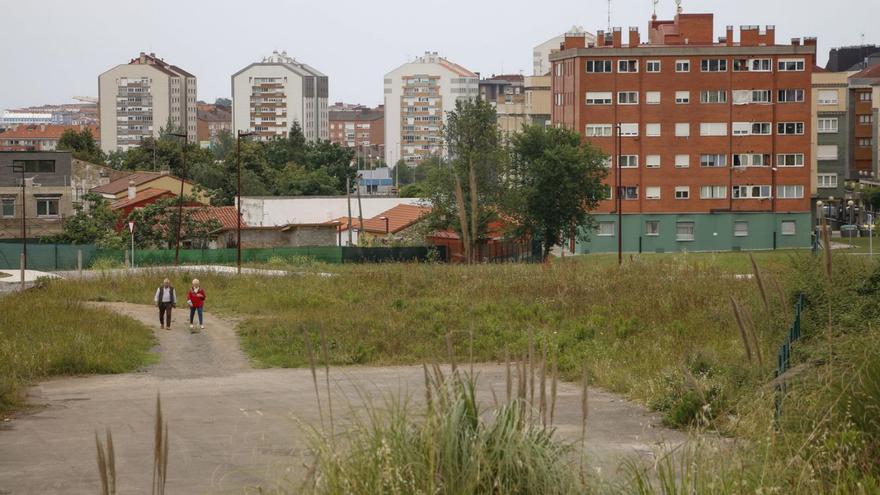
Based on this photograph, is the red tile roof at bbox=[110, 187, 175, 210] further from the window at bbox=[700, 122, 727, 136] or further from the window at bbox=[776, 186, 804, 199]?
the window at bbox=[776, 186, 804, 199]

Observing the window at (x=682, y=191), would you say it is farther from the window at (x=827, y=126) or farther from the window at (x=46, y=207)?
the window at (x=46, y=207)

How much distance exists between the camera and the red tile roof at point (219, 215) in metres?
62.0

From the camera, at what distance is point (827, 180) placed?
280 feet

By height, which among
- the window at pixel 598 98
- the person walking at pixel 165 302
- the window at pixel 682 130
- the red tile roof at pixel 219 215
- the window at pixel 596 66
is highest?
the window at pixel 596 66

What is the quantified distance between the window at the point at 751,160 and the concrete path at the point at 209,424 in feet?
163

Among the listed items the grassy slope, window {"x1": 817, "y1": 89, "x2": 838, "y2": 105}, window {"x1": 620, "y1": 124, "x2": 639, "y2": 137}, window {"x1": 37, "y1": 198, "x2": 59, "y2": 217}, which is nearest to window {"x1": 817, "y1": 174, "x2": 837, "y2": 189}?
window {"x1": 817, "y1": 89, "x2": 838, "y2": 105}

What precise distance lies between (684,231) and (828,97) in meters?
29.0

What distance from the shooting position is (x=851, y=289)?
1491 centimetres

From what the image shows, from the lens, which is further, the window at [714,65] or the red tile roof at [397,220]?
the window at [714,65]

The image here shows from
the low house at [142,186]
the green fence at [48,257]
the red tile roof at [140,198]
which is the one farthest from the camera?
the low house at [142,186]

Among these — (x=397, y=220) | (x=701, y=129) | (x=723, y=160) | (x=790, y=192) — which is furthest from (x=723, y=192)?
(x=397, y=220)

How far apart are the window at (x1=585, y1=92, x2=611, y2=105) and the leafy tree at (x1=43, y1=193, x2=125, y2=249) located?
26436 millimetres

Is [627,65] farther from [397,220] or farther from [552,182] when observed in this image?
[397,220]

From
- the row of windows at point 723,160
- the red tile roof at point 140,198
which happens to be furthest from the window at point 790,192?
the red tile roof at point 140,198
